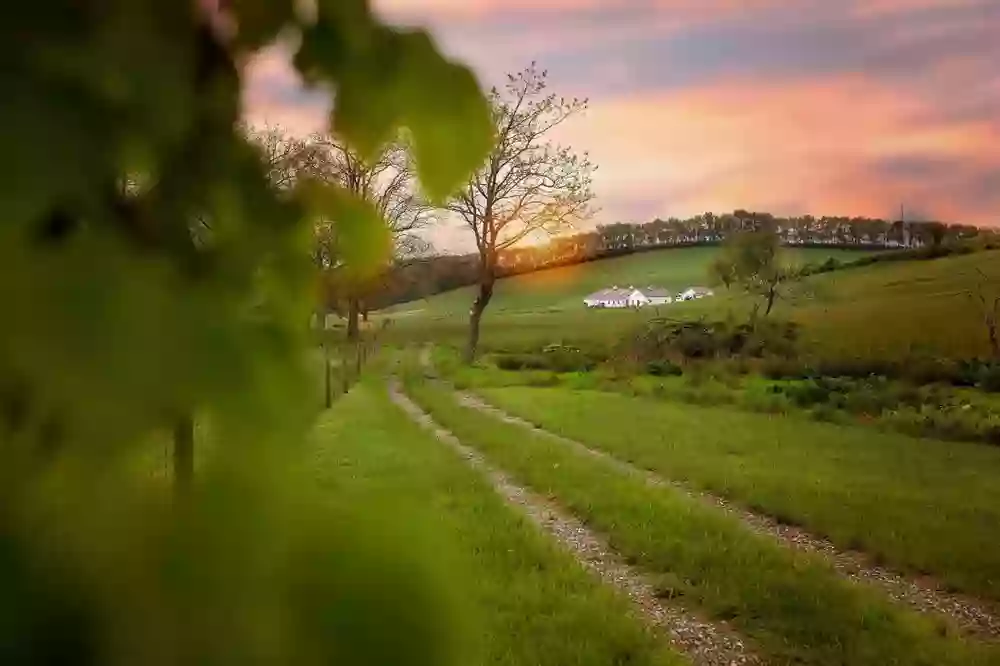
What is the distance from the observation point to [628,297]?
5.20 m

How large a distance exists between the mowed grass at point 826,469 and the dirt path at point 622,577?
2.61 feet

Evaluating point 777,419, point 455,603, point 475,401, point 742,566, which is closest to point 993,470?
point 777,419

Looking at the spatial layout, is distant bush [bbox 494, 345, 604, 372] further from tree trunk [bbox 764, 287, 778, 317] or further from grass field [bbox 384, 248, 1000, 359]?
tree trunk [bbox 764, 287, 778, 317]

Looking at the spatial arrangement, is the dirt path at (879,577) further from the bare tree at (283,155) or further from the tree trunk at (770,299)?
the bare tree at (283,155)

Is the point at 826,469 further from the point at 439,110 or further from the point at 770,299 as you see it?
the point at 439,110

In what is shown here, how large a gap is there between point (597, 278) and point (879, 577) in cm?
240

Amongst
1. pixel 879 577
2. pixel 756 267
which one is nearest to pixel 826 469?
pixel 879 577

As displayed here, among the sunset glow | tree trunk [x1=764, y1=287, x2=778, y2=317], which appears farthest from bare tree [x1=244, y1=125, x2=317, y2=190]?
tree trunk [x1=764, y1=287, x2=778, y2=317]

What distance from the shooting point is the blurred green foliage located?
0.16 meters

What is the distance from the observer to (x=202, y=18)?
0.66ft

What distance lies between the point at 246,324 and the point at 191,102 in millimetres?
53

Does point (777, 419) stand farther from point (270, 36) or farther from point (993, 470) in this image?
point (270, 36)

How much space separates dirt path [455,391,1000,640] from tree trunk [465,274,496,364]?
53.2 inches

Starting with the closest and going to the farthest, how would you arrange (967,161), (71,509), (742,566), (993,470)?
(71,509) < (742,566) < (993,470) < (967,161)
